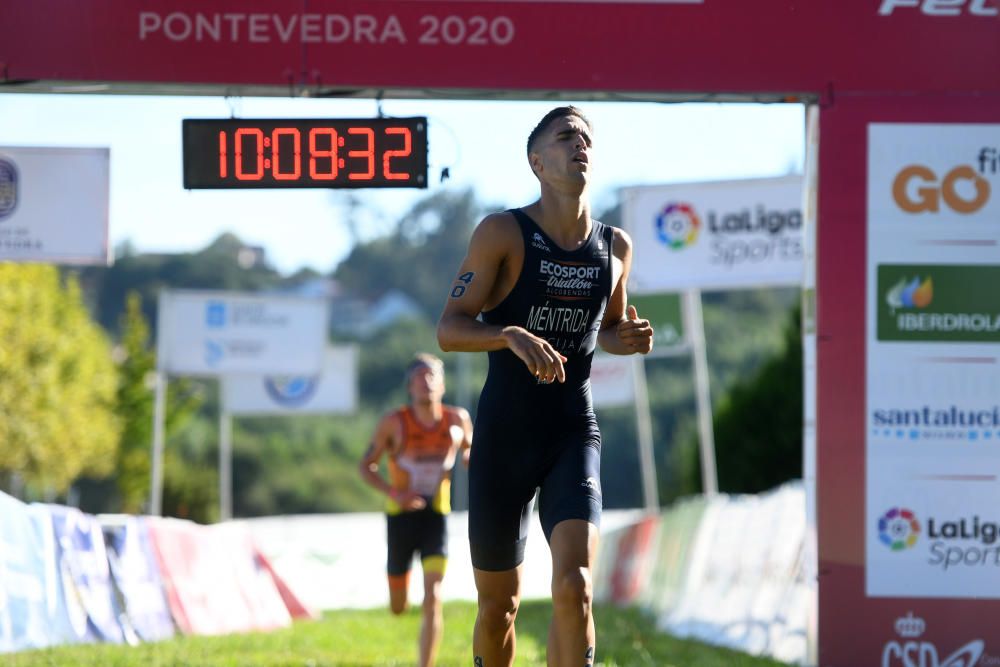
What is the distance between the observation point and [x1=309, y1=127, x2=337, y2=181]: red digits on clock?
30.4 feet

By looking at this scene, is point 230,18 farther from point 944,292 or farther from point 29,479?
point 29,479

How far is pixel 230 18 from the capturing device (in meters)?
9.45

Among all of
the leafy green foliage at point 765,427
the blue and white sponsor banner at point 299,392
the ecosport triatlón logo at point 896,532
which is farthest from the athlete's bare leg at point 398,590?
the blue and white sponsor banner at point 299,392

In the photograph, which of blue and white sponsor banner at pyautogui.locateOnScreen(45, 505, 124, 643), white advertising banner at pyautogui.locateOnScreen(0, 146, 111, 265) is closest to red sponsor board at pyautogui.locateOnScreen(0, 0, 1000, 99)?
white advertising banner at pyautogui.locateOnScreen(0, 146, 111, 265)

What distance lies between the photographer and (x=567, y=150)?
6.70m

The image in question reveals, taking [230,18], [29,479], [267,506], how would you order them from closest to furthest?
[230,18]
[29,479]
[267,506]

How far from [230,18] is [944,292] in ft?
13.9

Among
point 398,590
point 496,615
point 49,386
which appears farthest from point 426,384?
point 49,386

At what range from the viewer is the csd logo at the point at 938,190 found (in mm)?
9719

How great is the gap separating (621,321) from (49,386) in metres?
36.6

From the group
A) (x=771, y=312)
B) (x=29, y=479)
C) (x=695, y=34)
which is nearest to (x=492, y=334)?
(x=695, y=34)

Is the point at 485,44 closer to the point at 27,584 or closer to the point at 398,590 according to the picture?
the point at 398,590

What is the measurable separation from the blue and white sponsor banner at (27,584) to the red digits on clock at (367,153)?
382cm

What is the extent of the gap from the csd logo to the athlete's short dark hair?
3.40 m
